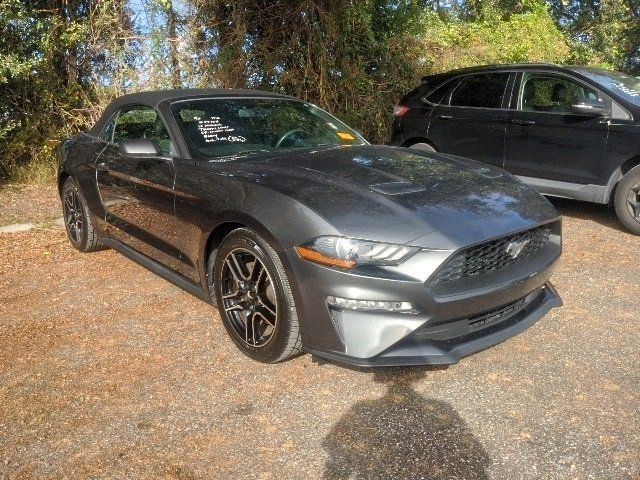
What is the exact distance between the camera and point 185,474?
7.89 ft

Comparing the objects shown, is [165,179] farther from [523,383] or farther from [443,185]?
[523,383]

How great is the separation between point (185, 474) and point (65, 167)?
12.0 ft

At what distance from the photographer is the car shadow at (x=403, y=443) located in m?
2.41

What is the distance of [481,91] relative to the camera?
6.90m

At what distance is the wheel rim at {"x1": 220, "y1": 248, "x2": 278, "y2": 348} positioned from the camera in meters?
3.13

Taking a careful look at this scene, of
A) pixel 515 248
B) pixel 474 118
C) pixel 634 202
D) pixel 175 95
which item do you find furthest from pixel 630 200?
pixel 175 95

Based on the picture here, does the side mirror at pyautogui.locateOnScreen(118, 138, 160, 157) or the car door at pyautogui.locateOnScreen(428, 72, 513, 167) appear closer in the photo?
the side mirror at pyautogui.locateOnScreen(118, 138, 160, 157)

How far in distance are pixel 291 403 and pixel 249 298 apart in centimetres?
63

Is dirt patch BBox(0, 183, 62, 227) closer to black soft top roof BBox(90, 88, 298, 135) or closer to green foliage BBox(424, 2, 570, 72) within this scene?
black soft top roof BBox(90, 88, 298, 135)

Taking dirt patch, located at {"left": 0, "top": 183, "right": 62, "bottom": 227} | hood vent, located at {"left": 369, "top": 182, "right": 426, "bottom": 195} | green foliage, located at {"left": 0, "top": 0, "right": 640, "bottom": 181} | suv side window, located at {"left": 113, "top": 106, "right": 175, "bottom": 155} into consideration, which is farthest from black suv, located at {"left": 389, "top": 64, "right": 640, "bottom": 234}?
dirt patch, located at {"left": 0, "top": 183, "right": 62, "bottom": 227}

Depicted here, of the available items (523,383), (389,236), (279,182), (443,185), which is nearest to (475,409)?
(523,383)

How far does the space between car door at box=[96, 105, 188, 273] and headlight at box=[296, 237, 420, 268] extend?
4.16ft

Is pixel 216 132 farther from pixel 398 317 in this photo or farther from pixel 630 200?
pixel 630 200

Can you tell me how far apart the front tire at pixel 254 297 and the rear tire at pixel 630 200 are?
13.2 feet
